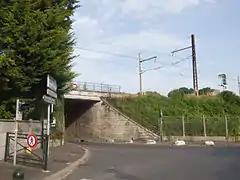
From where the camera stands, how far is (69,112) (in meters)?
48.2

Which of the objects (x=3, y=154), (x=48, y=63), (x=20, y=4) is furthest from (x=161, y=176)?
(x=20, y=4)

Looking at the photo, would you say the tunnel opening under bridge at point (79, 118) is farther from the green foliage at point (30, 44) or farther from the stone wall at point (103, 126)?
the green foliage at point (30, 44)

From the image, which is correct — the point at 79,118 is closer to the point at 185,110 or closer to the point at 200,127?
the point at 185,110

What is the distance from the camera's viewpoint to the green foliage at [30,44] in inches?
730

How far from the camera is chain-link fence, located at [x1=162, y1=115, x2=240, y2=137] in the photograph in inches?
1576

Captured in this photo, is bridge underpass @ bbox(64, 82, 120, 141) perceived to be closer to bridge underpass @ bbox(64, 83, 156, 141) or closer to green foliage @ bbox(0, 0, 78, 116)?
bridge underpass @ bbox(64, 83, 156, 141)

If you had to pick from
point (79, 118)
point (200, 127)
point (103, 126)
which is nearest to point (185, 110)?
point (200, 127)

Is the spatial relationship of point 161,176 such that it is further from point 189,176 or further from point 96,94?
point 96,94

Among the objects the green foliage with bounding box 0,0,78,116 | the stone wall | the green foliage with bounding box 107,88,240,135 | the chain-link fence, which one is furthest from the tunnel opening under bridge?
the green foliage with bounding box 0,0,78,116

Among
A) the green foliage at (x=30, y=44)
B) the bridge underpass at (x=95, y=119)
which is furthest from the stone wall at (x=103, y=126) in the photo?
the green foliage at (x=30, y=44)

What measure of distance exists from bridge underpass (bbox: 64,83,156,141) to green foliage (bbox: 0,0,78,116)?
61.8ft

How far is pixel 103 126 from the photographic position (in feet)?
142

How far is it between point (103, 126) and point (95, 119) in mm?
1627

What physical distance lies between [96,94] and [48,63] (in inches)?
995
